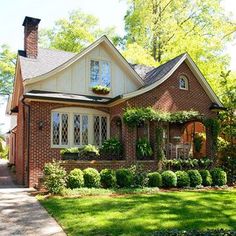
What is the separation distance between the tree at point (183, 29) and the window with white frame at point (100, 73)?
34.1 feet

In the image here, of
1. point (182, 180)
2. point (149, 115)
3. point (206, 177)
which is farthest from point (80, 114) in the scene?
point (206, 177)

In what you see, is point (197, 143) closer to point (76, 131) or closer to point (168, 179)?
point (168, 179)

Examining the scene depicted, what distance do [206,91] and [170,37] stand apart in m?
11.7

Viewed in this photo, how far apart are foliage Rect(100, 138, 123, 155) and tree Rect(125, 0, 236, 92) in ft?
42.9

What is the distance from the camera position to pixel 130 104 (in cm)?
1594

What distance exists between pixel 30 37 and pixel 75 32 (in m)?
17.1

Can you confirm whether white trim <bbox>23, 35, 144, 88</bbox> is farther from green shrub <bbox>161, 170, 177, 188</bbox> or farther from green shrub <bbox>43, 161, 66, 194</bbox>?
green shrub <bbox>161, 170, 177, 188</bbox>

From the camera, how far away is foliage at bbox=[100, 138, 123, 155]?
50.3 ft

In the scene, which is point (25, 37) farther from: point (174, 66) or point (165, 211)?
point (165, 211)

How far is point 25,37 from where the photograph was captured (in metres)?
18.1

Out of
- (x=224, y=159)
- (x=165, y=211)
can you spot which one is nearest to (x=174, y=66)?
(x=224, y=159)

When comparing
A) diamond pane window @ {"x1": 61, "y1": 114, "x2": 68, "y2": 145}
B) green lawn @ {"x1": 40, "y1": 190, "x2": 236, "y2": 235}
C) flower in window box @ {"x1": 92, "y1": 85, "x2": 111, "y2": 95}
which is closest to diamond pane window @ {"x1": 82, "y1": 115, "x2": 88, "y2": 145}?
diamond pane window @ {"x1": 61, "y1": 114, "x2": 68, "y2": 145}

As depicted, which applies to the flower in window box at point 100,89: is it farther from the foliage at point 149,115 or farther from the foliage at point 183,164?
the foliage at point 183,164

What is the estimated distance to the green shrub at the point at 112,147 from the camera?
15336mm
